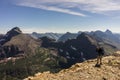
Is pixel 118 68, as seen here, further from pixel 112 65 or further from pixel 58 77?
pixel 58 77

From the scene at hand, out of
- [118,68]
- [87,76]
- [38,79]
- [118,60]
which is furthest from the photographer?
[118,60]

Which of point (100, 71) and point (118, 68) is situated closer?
point (100, 71)

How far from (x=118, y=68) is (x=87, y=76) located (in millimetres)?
16332

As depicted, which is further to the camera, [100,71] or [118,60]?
[118,60]

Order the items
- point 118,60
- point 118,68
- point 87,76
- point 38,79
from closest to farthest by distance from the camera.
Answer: point 38,79
point 87,76
point 118,68
point 118,60

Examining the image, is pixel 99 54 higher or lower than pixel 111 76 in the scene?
higher

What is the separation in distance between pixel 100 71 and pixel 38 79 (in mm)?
22415

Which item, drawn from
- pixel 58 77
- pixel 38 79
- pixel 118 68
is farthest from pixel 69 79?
pixel 118 68

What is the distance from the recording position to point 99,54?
295ft

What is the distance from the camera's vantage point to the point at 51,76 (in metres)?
77.0

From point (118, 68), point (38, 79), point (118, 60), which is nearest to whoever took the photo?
point (38, 79)

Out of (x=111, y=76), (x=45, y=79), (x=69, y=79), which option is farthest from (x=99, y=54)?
(x=45, y=79)

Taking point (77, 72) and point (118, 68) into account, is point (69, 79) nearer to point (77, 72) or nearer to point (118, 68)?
point (77, 72)

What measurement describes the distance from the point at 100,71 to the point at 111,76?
159 inches
